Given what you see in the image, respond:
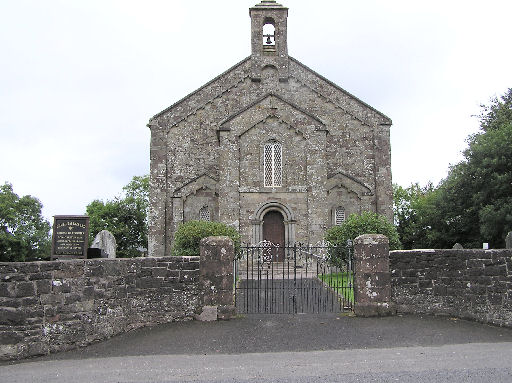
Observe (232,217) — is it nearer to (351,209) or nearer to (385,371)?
(351,209)

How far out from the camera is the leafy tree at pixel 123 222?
48156 millimetres

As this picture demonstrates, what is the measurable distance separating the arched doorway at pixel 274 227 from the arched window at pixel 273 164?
1.70 metres

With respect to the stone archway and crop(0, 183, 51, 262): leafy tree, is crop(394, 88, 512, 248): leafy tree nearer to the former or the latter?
the stone archway

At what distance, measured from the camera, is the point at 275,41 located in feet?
104

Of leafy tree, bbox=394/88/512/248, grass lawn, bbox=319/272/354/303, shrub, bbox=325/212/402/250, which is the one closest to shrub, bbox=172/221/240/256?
shrub, bbox=325/212/402/250

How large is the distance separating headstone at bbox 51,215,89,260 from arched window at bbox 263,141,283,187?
52.2 feet

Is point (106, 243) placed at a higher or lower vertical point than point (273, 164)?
lower

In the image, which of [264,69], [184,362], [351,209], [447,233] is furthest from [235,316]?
[447,233]

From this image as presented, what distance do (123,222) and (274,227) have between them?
26.8 meters

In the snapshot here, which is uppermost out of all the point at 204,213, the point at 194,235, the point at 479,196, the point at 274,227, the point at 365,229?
the point at 479,196

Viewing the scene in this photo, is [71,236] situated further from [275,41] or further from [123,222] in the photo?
[123,222]

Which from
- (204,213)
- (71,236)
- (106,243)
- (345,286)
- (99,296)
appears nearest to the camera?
(99,296)

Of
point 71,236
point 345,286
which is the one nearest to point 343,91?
point 345,286

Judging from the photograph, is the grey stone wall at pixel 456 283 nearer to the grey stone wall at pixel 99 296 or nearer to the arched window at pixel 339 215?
the grey stone wall at pixel 99 296
